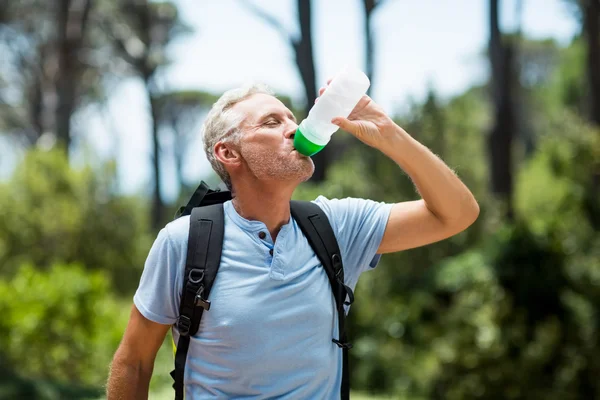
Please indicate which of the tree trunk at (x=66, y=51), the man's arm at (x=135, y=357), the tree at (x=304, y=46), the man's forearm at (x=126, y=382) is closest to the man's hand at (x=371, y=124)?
the man's arm at (x=135, y=357)

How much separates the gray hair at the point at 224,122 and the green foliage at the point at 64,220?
9033 mm

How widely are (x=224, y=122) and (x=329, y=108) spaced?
1.16ft

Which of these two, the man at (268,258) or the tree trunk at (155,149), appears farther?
the tree trunk at (155,149)

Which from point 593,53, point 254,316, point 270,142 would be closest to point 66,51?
point 593,53

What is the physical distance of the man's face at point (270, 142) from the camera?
220cm

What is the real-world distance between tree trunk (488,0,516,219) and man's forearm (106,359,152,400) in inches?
361

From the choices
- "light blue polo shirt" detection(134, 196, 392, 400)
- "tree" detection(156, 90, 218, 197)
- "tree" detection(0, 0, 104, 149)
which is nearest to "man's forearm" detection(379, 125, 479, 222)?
"light blue polo shirt" detection(134, 196, 392, 400)

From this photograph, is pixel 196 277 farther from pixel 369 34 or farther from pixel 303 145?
pixel 369 34

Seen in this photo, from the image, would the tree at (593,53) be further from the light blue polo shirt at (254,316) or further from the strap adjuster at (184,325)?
the strap adjuster at (184,325)

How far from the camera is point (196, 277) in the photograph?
6.83 ft

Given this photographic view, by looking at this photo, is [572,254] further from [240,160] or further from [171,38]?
[171,38]

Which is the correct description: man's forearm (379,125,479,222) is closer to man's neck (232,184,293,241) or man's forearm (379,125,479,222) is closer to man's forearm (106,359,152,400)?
man's neck (232,184,293,241)

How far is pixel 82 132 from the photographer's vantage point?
2822 cm

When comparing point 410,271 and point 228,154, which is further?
point 410,271
